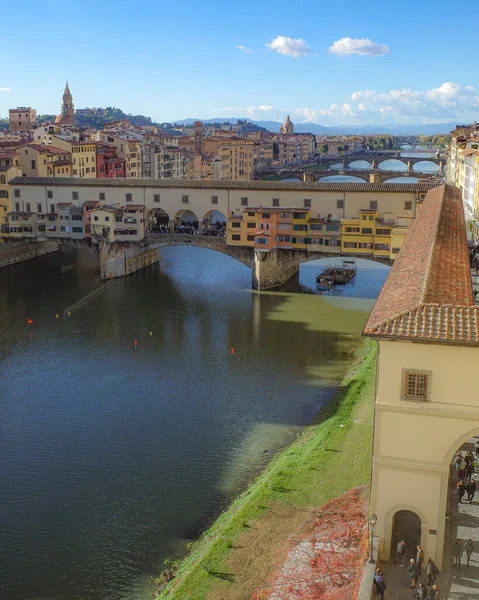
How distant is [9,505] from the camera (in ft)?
66.9

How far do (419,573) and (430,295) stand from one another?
19.3ft

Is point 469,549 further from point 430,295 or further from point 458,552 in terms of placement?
point 430,295

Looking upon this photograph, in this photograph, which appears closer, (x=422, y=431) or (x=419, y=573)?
(x=419, y=573)

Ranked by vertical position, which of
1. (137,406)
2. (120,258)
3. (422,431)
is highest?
(422,431)

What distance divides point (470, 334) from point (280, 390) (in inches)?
638

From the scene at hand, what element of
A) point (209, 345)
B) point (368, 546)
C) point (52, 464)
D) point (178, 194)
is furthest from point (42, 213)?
point (368, 546)

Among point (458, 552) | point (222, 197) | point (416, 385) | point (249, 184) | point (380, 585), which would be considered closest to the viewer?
point (380, 585)

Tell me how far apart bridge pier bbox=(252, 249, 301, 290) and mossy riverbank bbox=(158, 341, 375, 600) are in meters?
21.6

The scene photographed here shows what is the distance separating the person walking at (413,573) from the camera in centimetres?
1397

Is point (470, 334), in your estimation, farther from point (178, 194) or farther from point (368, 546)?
point (178, 194)

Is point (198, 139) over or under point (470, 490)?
over

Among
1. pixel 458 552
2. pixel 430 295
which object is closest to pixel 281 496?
pixel 458 552

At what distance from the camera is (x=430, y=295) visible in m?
16.1

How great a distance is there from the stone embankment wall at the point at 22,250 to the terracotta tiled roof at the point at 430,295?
123 ft
